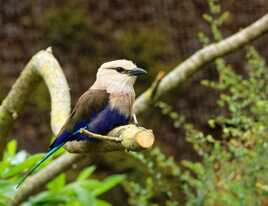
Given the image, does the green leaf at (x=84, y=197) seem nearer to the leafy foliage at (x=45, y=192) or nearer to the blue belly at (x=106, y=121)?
the leafy foliage at (x=45, y=192)

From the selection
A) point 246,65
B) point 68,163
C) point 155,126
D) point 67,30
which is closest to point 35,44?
point 67,30

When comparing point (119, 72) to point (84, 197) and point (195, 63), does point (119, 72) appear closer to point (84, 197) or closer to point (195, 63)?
point (195, 63)

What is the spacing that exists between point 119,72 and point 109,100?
0.08 metres

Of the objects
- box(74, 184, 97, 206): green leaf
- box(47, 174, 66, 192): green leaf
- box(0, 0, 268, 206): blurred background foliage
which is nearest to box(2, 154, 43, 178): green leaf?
box(74, 184, 97, 206): green leaf

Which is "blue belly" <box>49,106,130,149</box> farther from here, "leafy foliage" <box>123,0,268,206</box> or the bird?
"leafy foliage" <box>123,0,268,206</box>

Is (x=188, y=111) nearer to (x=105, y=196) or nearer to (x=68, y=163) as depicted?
(x=105, y=196)

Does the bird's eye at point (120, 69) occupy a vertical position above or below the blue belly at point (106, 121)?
above

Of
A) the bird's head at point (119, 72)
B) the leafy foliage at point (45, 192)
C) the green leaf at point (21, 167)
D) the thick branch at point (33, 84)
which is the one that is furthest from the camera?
the green leaf at point (21, 167)

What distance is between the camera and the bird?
211 centimetres

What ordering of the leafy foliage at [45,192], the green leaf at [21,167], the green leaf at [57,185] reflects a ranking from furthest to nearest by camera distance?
the green leaf at [57,185] → the green leaf at [21,167] → the leafy foliage at [45,192]

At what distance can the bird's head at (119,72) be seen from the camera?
83.0 inches

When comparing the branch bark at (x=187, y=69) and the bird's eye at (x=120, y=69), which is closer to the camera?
the bird's eye at (x=120, y=69)

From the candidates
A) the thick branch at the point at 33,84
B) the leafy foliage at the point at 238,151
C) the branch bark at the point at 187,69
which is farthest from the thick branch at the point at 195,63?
the thick branch at the point at 33,84

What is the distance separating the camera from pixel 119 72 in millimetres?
2113
